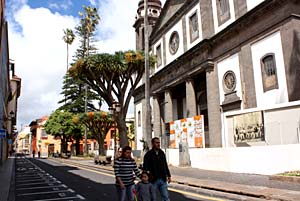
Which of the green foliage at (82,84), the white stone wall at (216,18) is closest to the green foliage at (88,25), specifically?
the green foliage at (82,84)

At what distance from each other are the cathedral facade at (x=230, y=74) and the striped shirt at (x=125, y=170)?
9.59 m

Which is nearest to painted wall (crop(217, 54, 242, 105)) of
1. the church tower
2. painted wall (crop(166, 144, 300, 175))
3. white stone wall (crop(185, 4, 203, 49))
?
white stone wall (crop(185, 4, 203, 49))

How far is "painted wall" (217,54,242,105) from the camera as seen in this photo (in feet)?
70.3

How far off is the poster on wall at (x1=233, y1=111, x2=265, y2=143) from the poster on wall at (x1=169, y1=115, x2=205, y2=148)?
4.16 m

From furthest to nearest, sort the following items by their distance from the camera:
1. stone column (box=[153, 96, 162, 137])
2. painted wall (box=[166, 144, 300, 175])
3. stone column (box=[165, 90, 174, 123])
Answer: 1. stone column (box=[153, 96, 162, 137])
2. stone column (box=[165, 90, 174, 123])
3. painted wall (box=[166, 144, 300, 175])

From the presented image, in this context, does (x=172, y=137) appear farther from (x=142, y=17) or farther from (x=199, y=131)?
(x=142, y=17)

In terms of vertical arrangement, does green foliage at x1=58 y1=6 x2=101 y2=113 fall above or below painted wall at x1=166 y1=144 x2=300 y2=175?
above

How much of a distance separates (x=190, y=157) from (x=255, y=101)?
5.47m

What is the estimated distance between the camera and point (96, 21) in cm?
4650

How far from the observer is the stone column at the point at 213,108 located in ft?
73.7

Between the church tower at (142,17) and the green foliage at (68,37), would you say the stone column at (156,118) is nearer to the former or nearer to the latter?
the church tower at (142,17)

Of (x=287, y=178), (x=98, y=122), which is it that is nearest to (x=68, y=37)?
(x=98, y=122)

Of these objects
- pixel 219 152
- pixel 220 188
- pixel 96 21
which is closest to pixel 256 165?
pixel 219 152

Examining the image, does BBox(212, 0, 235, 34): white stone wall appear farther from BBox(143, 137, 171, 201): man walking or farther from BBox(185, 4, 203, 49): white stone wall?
BBox(143, 137, 171, 201): man walking
